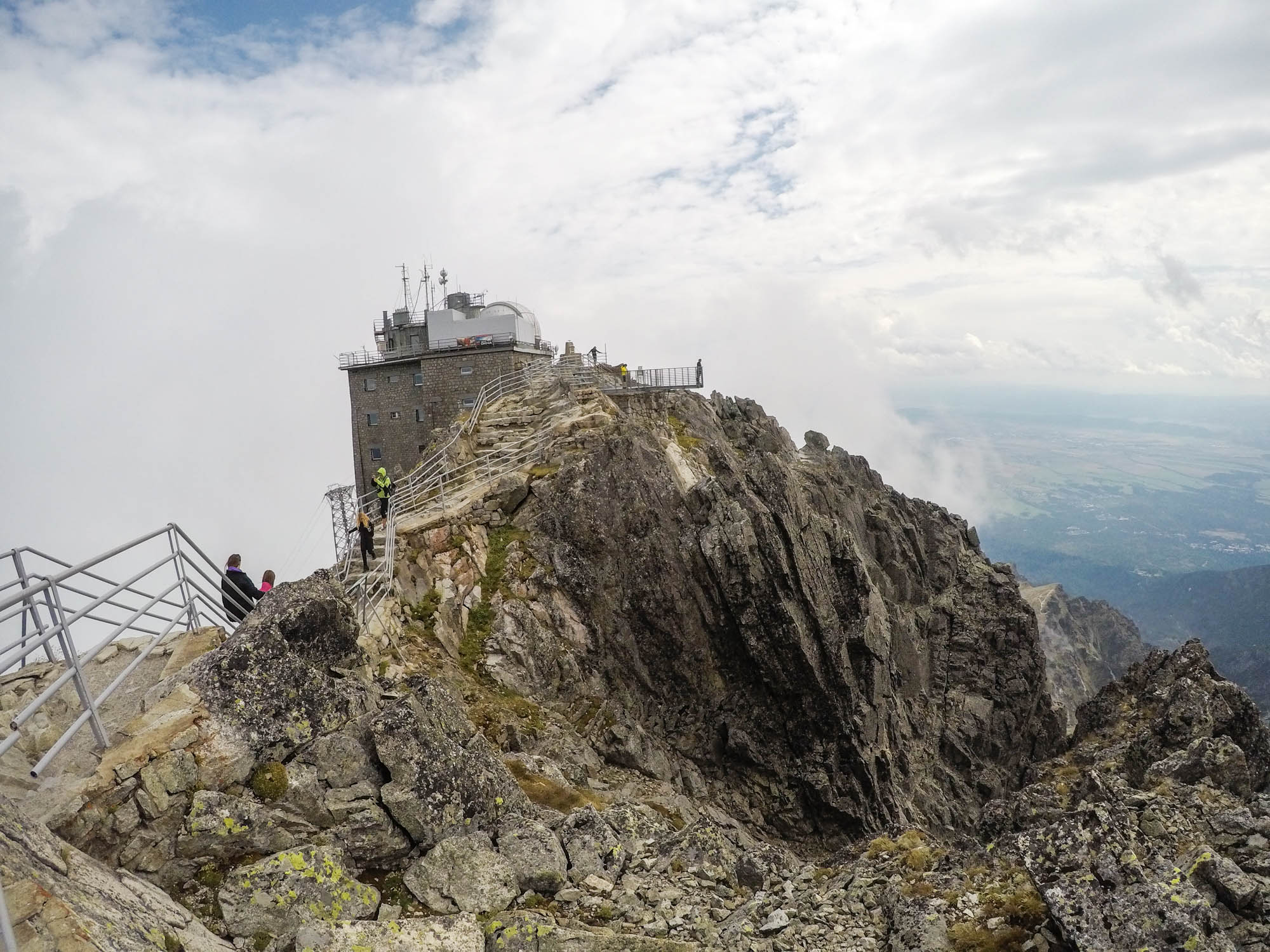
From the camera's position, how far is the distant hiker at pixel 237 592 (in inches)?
635

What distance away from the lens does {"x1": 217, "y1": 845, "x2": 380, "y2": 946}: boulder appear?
9367mm

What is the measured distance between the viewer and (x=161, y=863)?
31.8ft

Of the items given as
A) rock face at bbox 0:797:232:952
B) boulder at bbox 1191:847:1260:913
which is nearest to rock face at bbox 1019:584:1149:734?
boulder at bbox 1191:847:1260:913

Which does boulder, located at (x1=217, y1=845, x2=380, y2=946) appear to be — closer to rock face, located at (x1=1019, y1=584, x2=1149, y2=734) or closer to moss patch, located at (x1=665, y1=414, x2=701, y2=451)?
moss patch, located at (x1=665, y1=414, x2=701, y2=451)

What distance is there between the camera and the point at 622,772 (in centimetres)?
2539

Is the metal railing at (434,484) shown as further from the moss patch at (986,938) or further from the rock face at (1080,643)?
the rock face at (1080,643)

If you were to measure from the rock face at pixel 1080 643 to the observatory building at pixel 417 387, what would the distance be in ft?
420

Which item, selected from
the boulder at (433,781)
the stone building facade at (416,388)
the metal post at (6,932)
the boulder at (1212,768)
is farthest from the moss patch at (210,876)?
the stone building facade at (416,388)

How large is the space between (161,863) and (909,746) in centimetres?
4483

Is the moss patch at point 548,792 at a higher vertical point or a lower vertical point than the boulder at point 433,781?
lower

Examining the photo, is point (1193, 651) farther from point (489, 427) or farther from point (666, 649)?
point (489, 427)

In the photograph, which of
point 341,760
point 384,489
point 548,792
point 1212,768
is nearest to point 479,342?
point 384,489

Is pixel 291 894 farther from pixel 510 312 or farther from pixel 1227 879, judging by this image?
pixel 510 312

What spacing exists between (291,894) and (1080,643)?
200m
